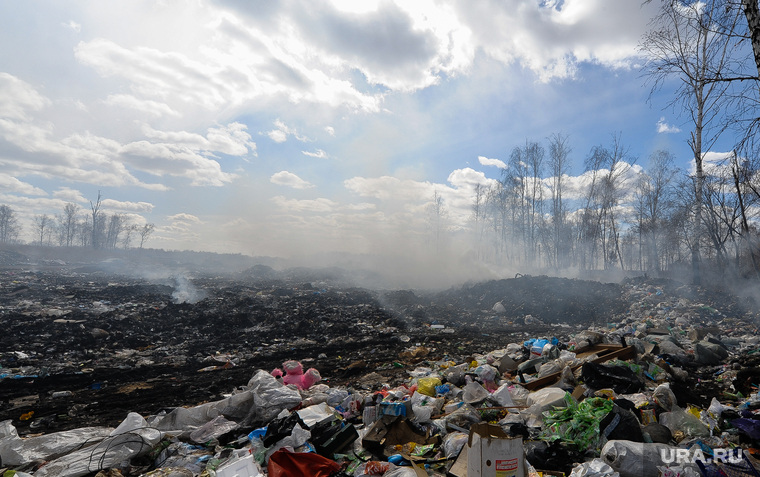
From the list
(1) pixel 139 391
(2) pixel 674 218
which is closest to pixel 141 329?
(1) pixel 139 391

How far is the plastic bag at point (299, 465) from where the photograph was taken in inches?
101

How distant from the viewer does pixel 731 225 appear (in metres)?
11.9

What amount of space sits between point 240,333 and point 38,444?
660cm

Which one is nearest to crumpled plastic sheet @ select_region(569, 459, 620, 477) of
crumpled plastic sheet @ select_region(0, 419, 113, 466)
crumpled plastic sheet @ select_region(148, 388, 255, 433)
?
crumpled plastic sheet @ select_region(148, 388, 255, 433)

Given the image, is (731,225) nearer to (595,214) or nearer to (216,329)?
(595,214)

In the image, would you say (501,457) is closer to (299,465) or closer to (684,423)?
(299,465)

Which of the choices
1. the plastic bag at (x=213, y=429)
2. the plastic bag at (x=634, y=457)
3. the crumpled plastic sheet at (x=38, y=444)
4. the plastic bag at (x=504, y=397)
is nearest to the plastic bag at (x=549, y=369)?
the plastic bag at (x=504, y=397)

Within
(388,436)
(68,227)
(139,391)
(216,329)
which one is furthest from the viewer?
(68,227)

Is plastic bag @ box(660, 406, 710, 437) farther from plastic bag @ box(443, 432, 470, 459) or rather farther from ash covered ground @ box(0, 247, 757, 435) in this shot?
plastic bag @ box(443, 432, 470, 459)

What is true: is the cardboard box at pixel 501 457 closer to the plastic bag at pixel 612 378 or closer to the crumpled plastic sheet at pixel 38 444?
the plastic bag at pixel 612 378

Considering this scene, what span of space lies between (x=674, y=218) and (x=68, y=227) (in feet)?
232

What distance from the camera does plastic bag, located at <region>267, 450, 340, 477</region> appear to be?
2.56 m

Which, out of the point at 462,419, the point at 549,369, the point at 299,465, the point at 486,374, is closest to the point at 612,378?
the point at 549,369

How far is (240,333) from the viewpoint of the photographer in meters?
9.38
